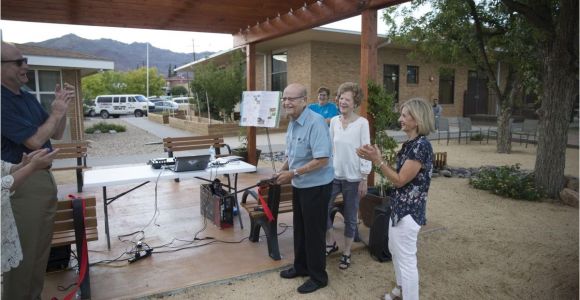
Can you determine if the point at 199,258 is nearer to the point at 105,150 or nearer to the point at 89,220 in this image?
the point at 89,220

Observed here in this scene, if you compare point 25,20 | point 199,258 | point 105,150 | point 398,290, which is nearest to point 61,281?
point 199,258

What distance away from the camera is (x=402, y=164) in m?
2.60

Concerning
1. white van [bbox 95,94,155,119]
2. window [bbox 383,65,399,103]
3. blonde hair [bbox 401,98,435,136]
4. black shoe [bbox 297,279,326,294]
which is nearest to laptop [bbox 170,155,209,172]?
Result: black shoe [bbox 297,279,326,294]

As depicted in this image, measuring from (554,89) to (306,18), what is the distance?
3.97m

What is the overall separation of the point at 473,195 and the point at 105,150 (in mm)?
10457

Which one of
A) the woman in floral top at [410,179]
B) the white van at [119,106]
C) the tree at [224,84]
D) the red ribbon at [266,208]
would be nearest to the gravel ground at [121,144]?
the tree at [224,84]

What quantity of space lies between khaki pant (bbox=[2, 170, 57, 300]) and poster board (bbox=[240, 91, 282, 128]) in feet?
10.0

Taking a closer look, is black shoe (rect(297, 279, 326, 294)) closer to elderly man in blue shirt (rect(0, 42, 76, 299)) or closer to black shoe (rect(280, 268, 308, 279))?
black shoe (rect(280, 268, 308, 279))

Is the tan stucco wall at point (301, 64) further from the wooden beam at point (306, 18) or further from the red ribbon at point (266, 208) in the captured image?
the red ribbon at point (266, 208)

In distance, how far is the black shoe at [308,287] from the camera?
3.19 m

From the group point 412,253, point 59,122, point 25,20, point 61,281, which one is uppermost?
point 25,20

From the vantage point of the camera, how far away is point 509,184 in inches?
250

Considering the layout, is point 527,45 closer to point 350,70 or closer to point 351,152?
point 351,152

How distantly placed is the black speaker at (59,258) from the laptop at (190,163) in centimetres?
120
